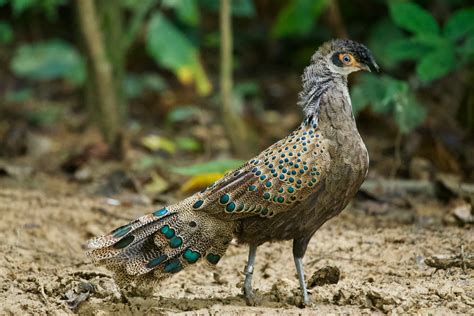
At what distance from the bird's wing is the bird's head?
0.44m

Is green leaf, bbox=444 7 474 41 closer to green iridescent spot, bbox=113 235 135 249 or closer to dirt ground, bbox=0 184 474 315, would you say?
dirt ground, bbox=0 184 474 315

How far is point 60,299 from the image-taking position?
4.08 metres

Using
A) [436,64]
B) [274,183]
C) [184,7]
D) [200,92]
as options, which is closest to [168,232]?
[274,183]

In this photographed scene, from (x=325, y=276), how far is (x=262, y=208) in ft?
2.33

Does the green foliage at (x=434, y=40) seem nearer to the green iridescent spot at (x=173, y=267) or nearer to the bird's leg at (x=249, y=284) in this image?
the bird's leg at (x=249, y=284)

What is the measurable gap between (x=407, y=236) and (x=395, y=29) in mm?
4750

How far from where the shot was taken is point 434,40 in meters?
6.37

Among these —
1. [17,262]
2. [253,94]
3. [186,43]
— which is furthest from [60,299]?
[253,94]

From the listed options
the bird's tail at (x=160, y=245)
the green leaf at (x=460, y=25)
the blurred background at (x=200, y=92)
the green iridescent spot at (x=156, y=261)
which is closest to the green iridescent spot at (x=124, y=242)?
the bird's tail at (x=160, y=245)

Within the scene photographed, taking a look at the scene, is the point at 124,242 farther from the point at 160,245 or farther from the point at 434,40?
the point at 434,40

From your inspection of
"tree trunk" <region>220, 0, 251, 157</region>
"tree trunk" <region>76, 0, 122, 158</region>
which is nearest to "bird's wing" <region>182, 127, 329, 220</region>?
"tree trunk" <region>220, 0, 251, 157</region>

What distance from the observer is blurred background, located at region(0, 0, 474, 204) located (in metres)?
6.81

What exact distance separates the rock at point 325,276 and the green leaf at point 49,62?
21.7ft

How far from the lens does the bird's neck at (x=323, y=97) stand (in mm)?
4056
